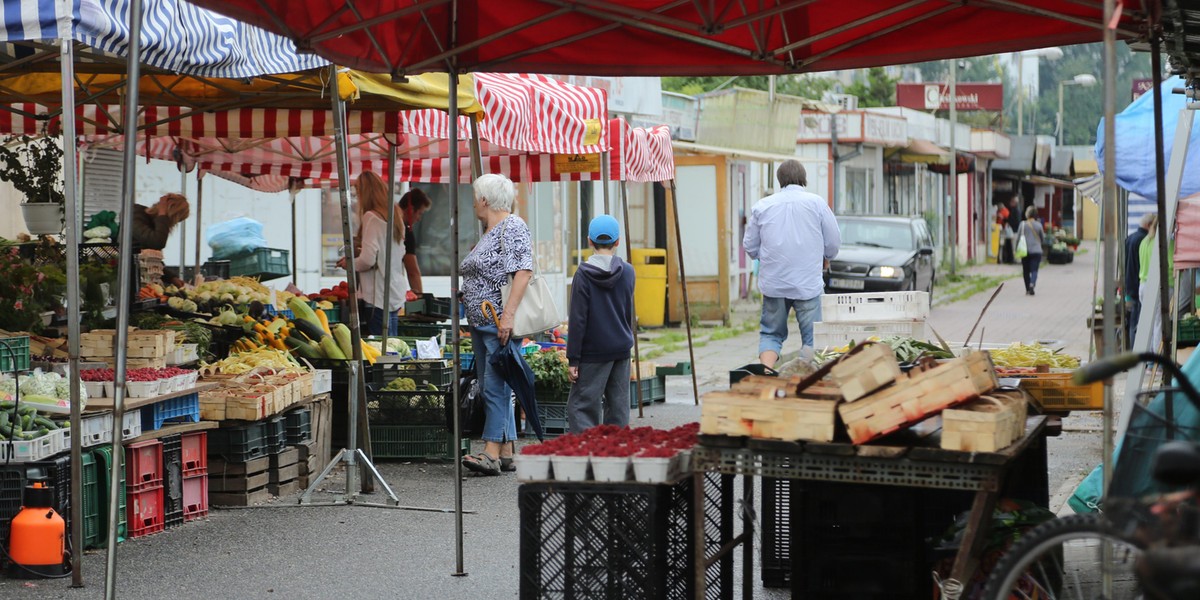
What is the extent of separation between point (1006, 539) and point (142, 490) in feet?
15.6

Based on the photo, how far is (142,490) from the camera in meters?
7.97

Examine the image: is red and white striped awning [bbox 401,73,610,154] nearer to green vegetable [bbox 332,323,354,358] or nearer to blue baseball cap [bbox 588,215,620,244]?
green vegetable [bbox 332,323,354,358]

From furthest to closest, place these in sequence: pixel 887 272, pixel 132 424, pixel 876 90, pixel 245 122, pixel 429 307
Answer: pixel 876 90
pixel 887 272
pixel 429 307
pixel 245 122
pixel 132 424

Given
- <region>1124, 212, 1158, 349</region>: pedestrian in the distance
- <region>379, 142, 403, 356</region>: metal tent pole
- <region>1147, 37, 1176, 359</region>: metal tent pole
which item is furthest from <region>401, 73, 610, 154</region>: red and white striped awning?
<region>1124, 212, 1158, 349</region>: pedestrian in the distance

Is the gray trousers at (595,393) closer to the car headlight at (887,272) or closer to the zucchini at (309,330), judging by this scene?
the zucchini at (309,330)

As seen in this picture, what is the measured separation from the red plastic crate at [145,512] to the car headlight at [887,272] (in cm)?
1816

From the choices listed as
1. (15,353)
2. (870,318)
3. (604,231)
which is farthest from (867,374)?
(15,353)

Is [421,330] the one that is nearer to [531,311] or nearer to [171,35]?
[531,311]

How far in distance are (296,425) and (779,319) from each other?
428 cm

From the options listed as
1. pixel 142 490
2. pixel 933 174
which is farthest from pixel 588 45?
pixel 933 174

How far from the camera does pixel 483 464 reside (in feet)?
32.8

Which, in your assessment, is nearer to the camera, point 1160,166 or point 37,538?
point 1160,166

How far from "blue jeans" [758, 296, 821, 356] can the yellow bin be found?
984 cm

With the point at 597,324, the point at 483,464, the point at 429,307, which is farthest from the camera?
the point at 429,307
